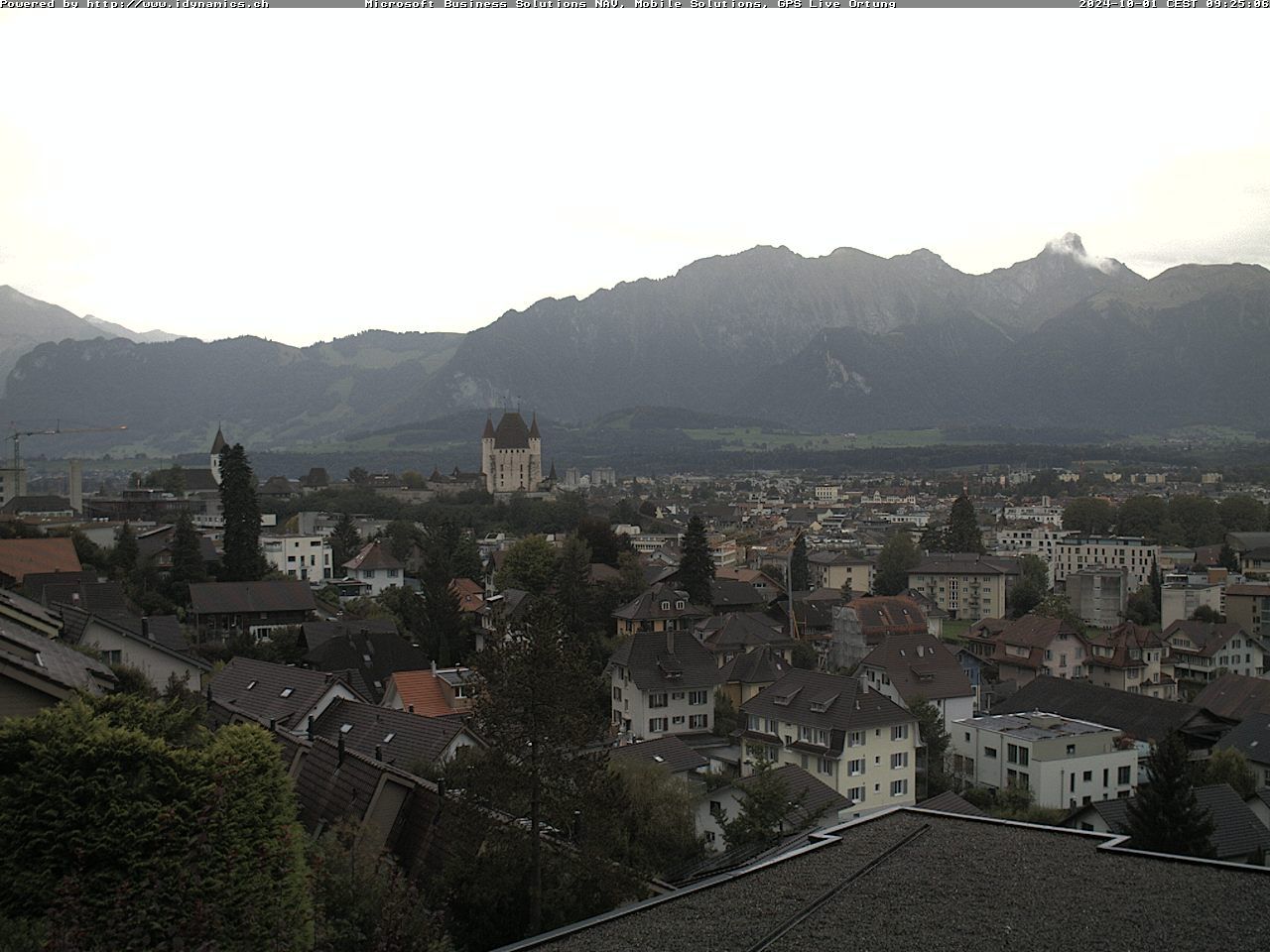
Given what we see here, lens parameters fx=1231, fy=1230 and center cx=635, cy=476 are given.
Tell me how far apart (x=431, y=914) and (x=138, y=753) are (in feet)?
11.5

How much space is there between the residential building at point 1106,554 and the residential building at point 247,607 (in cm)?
5663

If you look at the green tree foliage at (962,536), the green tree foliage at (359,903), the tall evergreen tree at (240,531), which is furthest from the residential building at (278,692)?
the green tree foliage at (962,536)

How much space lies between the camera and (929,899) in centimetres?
880

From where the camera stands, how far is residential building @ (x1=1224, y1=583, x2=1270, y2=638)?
58.0 metres

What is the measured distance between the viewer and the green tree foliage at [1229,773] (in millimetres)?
29922

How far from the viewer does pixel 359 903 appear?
10211 mm

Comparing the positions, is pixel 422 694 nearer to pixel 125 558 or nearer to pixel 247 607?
pixel 247 607

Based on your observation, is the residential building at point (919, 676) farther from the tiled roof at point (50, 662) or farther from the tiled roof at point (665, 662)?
the tiled roof at point (50, 662)

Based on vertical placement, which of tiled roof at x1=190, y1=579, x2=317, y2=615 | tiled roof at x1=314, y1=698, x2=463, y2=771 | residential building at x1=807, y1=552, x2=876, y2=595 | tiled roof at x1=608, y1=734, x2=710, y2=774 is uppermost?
tiled roof at x1=314, y1=698, x2=463, y2=771

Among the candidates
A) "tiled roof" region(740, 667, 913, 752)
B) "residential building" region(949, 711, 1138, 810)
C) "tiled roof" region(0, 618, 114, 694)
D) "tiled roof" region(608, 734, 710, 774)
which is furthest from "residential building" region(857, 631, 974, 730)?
"tiled roof" region(0, 618, 114, 694)

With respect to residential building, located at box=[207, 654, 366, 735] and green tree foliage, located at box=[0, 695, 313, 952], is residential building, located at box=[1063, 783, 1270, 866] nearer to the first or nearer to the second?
residential building, located at box=[207, 654, 366, 735]

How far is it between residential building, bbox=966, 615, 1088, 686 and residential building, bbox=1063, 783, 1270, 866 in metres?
22.5

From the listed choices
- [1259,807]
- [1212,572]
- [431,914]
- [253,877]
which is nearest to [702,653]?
[1259,807]

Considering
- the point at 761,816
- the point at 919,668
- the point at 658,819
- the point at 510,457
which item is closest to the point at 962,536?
the point at 919,668
